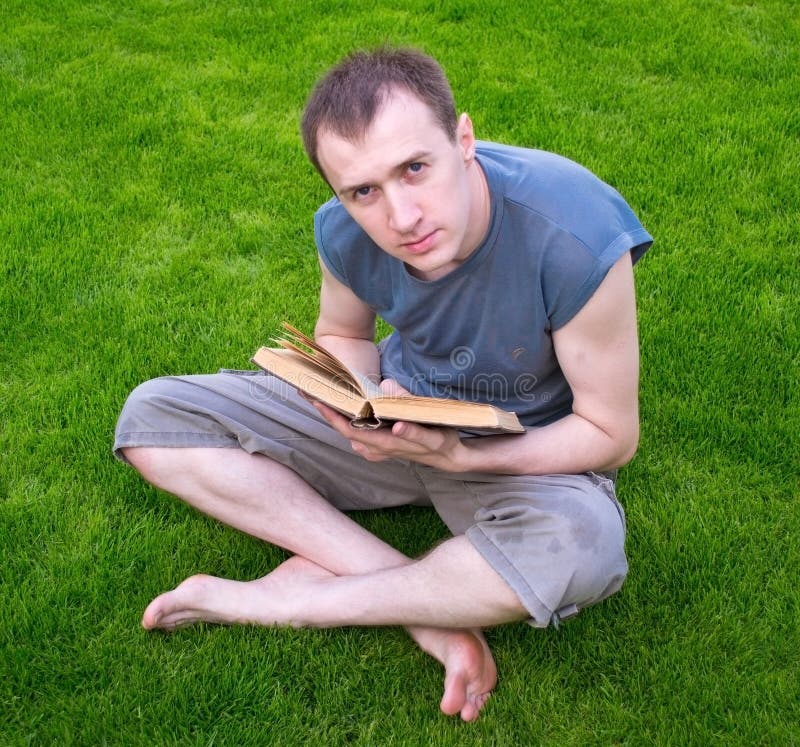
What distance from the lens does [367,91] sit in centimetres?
209

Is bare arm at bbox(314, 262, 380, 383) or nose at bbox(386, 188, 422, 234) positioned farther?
bare arm at bbox(314, 262, 380, 383)

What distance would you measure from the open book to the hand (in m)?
0.06

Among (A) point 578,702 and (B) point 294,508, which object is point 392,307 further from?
(A) point 578,702

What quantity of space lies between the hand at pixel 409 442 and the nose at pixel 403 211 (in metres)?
0.45

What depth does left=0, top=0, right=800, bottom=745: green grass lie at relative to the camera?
95.1 inches

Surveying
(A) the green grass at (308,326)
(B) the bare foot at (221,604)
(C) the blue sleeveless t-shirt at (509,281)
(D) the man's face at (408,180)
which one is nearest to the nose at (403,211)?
(D) the man's face at (408,180)

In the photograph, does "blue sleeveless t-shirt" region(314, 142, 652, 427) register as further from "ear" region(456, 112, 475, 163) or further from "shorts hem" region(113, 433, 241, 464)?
"shorts hem" region(113, 433, 241, 464)

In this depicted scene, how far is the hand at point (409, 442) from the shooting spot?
7.02ft

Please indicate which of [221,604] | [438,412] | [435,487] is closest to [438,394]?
[435,487]

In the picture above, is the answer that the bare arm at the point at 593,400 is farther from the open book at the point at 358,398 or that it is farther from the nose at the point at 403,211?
the nose at the point at 403,211

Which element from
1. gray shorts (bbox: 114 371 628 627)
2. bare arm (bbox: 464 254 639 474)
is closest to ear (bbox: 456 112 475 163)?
bare arm (bbox: 464 254 639 474)

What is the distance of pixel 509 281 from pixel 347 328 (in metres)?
0.67

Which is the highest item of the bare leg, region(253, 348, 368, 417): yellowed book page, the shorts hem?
region(253, 348, 368, 417): yellowed book page

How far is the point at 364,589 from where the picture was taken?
246 cm
